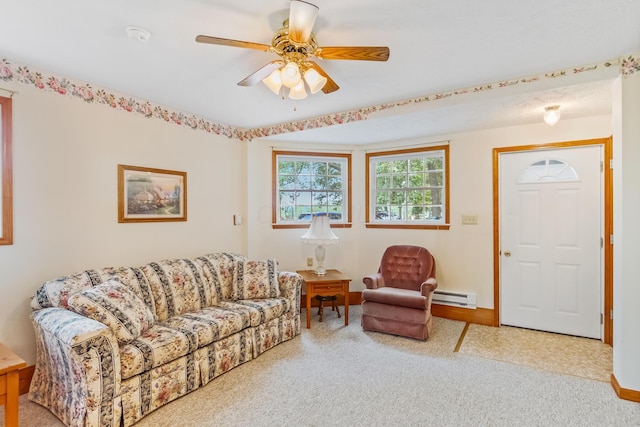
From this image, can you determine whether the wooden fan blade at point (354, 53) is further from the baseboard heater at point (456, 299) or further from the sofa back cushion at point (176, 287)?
the baseboard heater at point (456, 299)

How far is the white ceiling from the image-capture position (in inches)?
66.2

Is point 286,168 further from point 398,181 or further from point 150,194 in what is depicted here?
point 150,194

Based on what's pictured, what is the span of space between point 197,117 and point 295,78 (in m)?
2.09

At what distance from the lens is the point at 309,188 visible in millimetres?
4422

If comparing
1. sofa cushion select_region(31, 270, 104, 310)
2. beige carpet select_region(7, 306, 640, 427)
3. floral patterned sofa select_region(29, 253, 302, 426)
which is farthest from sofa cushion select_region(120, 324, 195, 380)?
sofa cushion select_region(31, 270, 104, 310)

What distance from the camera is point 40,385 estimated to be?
214 cm

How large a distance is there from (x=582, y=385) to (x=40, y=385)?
3.86m

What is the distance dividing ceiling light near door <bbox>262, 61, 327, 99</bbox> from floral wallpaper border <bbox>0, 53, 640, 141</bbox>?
1292 millimetres

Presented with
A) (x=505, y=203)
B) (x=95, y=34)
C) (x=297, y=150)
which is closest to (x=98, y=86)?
(x=95, y=34)

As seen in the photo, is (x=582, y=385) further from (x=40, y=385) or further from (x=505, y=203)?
(x=40, y=385)

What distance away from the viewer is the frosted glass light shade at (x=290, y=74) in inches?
72.7

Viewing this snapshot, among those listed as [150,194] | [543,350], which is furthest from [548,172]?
[150,194]

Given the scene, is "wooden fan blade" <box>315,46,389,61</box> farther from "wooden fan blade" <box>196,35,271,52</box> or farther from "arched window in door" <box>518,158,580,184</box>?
"arched window in door" <box>518,158,580,184</box>

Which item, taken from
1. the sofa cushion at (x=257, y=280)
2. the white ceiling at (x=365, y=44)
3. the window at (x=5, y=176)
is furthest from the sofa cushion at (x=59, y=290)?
the white ceiling at (x=365, y=44)
